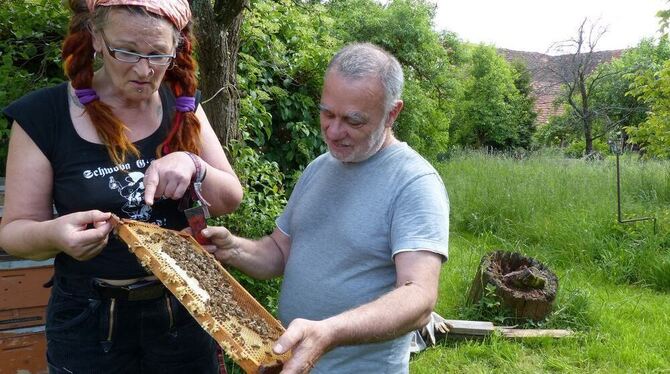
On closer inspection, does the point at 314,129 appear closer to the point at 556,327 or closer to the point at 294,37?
the point at 294,37

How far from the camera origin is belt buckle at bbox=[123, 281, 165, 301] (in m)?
2.11

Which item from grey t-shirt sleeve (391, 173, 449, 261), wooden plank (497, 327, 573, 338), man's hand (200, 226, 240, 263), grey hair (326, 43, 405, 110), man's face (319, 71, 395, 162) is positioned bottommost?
wooden plank (497, 327, 573, 338)


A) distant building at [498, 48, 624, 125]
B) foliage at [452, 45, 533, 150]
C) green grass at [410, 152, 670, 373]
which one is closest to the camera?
green grass at [410, 152, 670, 373]

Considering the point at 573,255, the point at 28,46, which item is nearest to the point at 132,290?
the point at 28,46

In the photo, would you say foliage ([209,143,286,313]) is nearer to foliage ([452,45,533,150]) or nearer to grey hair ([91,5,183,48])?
grey hair ([91,5,183,48])

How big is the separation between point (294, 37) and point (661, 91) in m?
5.99

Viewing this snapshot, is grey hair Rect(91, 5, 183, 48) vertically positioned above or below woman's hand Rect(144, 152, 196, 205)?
above

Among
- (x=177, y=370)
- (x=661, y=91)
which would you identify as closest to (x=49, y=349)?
(x=177, y=370)

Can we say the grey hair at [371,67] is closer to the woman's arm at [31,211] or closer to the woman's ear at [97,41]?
the woman's ear at [97,41]

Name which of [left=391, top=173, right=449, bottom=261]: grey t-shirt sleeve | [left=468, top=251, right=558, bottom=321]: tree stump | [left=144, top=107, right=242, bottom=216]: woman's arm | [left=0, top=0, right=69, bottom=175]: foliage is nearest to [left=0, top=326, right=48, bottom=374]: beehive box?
[left=0, top=0, right=69, bottom=175]: foliage

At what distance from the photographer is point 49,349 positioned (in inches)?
86.1

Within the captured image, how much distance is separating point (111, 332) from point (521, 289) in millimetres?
4651

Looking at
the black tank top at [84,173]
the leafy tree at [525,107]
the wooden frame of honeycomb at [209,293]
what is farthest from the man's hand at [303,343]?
the leafy tree at [525,107]

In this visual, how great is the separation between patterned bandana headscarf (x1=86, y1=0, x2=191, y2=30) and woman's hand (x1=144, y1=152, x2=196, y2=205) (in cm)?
47
